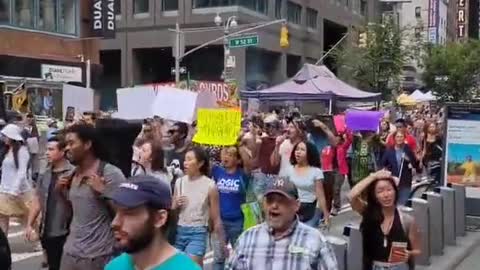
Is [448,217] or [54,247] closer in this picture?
[54,247]

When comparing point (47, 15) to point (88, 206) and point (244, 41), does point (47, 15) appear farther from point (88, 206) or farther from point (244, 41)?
point (88, 206)

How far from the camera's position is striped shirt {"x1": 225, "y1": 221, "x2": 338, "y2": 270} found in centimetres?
454

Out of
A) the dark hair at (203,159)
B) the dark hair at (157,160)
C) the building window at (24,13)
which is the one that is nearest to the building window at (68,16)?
the building window at (24,13)

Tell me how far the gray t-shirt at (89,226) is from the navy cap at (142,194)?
8.41 ft

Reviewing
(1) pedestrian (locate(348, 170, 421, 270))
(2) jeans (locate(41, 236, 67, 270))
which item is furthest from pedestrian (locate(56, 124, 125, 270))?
(1) pedestrian (locate(348, 170, 421, 270))

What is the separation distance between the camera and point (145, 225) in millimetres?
3197

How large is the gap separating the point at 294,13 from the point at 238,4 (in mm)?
12529

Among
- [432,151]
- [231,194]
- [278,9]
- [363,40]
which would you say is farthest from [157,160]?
[278,9]

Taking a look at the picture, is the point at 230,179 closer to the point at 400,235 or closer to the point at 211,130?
the point at 400,235

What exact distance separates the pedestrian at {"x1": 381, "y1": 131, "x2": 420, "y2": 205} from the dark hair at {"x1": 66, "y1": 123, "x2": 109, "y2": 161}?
299 inches

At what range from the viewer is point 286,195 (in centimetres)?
467

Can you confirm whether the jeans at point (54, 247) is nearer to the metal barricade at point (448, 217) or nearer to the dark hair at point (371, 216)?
the dark hair at point (371, 216)

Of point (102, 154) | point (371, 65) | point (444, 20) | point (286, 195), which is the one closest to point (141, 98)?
point (102, 154)

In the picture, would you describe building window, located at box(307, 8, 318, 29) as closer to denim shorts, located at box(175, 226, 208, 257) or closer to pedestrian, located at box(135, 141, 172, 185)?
pedestrian, located at box(135, 141, 172, 185)
